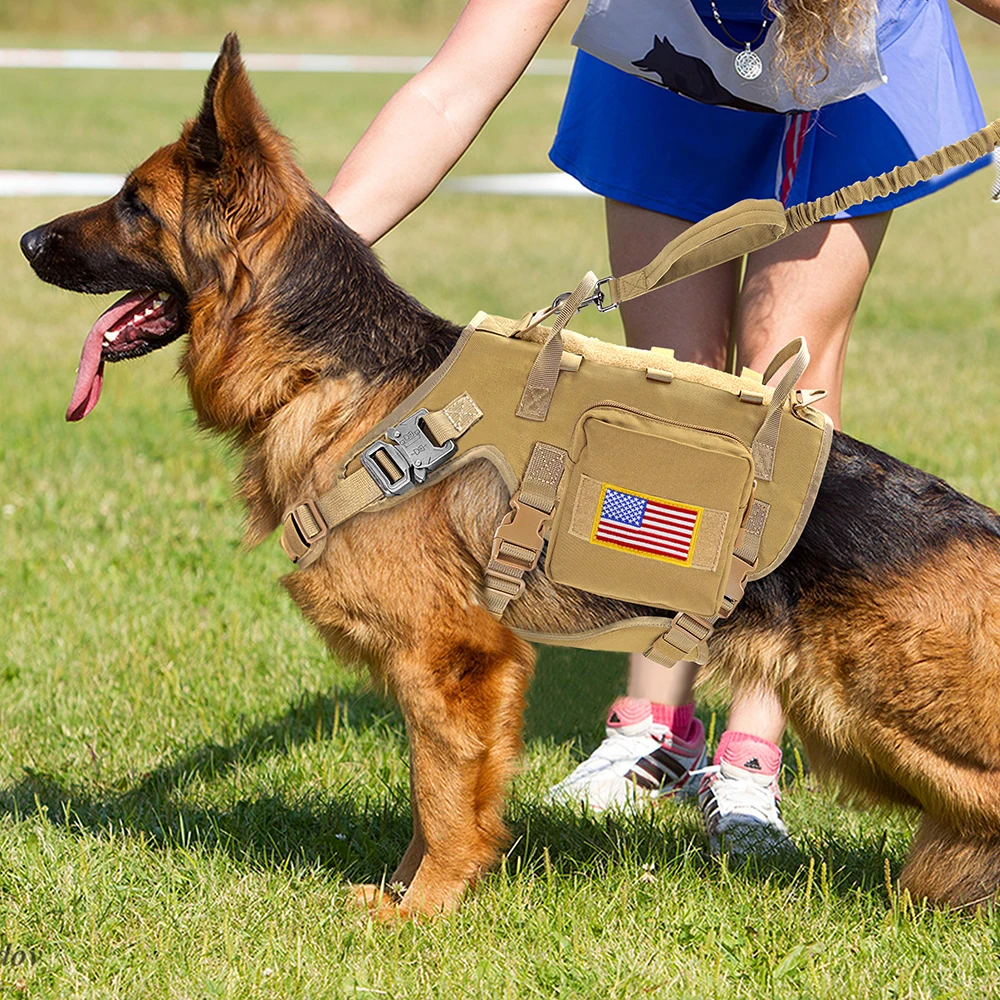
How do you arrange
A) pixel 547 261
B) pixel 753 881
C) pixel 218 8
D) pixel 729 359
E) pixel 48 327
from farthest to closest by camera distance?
pixel 218 8 < pixel 547 261 < pixel 48 327 < pixel 729 359 < pixel 753 881

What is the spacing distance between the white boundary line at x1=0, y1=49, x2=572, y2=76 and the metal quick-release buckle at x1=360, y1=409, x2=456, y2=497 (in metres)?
26.0

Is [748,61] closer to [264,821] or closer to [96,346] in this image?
[96,346]

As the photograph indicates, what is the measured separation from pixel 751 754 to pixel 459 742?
1260mm

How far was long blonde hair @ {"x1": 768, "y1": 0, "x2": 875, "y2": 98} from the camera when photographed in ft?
10.2

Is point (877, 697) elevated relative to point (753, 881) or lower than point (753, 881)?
elevated

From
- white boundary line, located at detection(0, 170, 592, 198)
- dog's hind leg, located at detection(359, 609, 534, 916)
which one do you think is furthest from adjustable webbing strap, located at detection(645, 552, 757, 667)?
white boundary line, located at detection(0, 170, 592, 198)

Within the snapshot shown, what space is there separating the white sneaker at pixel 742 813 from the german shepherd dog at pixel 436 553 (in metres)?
0.53

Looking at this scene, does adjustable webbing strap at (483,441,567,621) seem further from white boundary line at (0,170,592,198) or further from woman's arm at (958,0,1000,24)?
white boundary line at (0,170,592,198)

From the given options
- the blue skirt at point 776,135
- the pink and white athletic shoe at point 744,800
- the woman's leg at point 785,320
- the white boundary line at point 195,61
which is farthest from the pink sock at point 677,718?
the white boundary line at point 195,61

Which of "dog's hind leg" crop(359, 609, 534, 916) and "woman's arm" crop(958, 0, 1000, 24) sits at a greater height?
"woman's arm" crop(958, 0, 1000, 24)

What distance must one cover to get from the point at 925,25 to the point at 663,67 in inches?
35.1

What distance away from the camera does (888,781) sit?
3102mm

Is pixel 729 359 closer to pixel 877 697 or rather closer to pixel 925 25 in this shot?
pixel 925 25

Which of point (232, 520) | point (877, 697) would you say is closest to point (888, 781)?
point (877, 697)
